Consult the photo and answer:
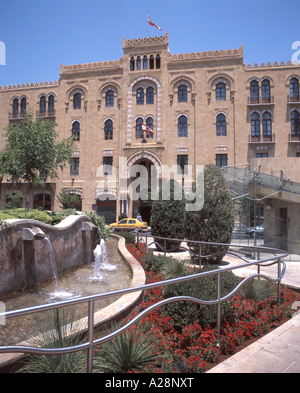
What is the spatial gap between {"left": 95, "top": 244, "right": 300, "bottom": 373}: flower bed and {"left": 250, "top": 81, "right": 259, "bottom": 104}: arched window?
27.1 m

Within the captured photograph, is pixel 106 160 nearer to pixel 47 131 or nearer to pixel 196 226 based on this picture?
pixel 47 131

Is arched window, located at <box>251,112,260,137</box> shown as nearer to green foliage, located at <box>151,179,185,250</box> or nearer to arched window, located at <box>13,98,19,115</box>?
green foliage, located at <box>151,179,185,250</box>

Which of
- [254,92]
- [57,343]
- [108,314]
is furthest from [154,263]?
[254,92]

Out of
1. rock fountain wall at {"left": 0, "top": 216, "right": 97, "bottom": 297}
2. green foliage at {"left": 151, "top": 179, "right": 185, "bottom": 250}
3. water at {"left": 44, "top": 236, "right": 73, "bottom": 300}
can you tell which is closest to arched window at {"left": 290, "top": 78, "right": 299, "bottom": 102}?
green foliage at {"left": 151, "top": 179, "right": 185, "bottom": 250}

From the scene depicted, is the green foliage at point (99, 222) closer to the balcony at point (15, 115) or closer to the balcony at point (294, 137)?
the balcony at point (294, 137)

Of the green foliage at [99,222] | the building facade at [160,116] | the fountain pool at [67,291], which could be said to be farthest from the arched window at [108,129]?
the fountain pool at [67,291]

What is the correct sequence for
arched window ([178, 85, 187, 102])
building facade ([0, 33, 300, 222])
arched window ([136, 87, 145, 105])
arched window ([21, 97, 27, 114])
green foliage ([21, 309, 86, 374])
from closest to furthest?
green foliage ([21, 309, 86, 374]) < building facade ([0, 33, 300, 222]) < arched window ([178, 85, 187, 102]) < arched window ([136, 87, 145, 105]) < arched window ([21, 97, 27, 114])

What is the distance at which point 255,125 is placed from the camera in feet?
94.4

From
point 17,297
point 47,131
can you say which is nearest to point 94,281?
point 17,297

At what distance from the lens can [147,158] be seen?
98.9 ft

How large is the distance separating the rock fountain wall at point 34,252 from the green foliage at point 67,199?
20.5 metres

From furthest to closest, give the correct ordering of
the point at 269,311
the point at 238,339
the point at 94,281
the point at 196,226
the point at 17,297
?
the point at 196,226, the point at 94,281, the point at 17,297, the point at 269,311, the point at 238,339

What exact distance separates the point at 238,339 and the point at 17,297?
4.56 meters

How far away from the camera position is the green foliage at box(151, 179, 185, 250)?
12.7m
